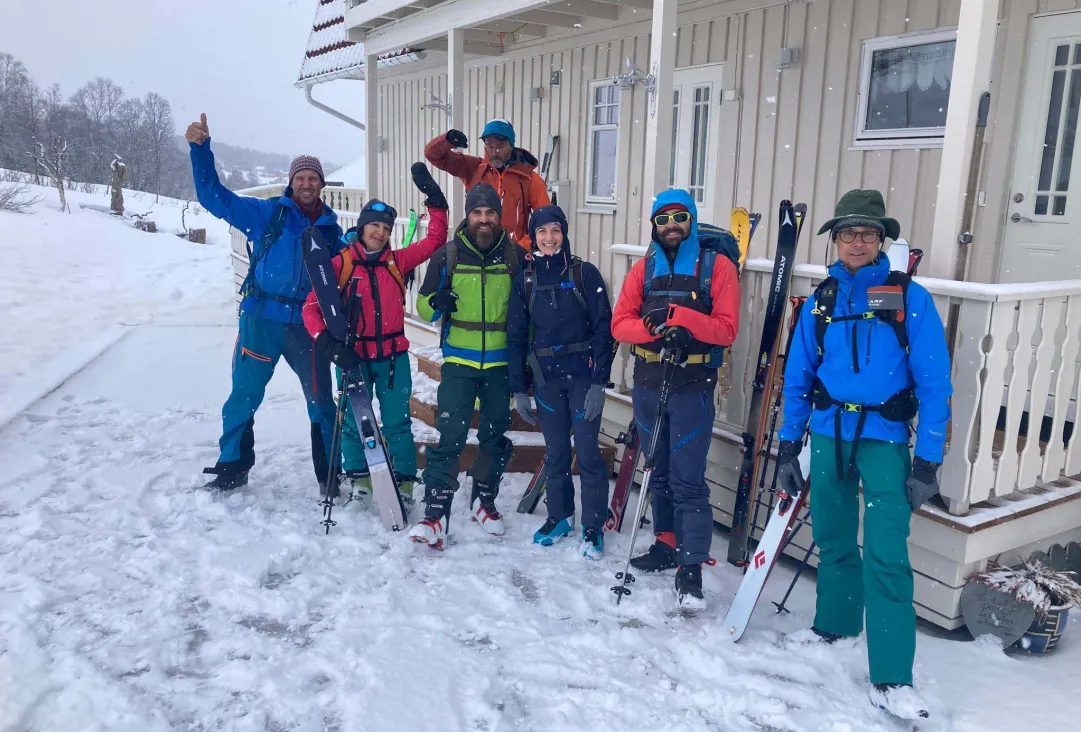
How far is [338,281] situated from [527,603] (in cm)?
204

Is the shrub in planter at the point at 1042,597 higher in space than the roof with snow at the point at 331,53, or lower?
lower

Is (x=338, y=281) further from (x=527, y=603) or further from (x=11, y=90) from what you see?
(x=11, y=90)

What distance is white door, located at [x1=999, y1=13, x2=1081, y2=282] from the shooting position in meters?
4.52

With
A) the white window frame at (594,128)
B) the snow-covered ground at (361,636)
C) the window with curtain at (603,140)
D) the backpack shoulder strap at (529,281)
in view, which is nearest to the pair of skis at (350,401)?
the snow-covered ground at (361,636)

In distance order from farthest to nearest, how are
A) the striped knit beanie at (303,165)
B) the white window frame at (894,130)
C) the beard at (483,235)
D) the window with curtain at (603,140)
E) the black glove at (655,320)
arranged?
the window with curtain at (603,140) → the white window frame at (894,130) → the striped knit beanie at (303,165) → the beard at (483,235) → the black glove at (655,320)

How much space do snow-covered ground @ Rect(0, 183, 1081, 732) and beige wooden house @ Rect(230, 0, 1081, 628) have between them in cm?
79

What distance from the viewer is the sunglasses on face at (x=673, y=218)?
3518mm

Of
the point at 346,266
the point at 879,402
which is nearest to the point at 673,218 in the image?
the point at 879,402

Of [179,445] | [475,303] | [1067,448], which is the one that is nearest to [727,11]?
[475,303]

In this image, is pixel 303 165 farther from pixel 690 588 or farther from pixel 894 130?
pixel 894 130

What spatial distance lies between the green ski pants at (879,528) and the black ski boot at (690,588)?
0.66 meters

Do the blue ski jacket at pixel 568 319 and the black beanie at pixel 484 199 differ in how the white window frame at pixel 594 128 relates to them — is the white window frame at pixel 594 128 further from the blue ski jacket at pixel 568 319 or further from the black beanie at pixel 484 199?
the blue ski jacket at pixel 568 319

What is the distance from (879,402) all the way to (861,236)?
633mm

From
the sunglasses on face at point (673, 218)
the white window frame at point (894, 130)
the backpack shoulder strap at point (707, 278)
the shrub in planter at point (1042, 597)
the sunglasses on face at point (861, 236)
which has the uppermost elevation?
the white window frame at point (894, 130)
